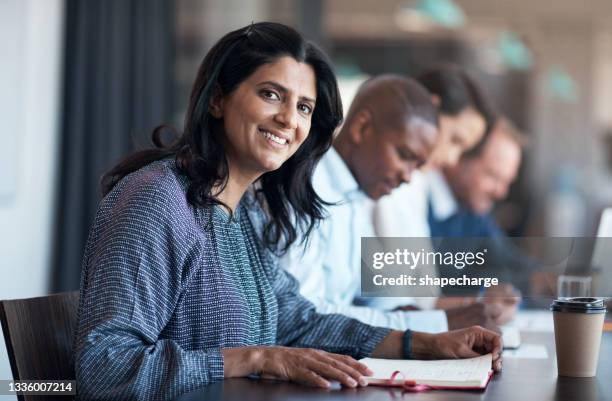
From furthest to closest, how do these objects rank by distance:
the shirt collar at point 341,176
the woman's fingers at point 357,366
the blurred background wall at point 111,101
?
the blurred background wall at point 111,101
the shirt collar at point 341,176
the woman's fingers at point 357,366

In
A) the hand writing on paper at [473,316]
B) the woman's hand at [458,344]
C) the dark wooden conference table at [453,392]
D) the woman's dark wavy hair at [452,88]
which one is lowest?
the hand writing on paper at [473,316]

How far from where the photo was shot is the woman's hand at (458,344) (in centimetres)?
162

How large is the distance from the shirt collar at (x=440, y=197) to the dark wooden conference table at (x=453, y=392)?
1910mm

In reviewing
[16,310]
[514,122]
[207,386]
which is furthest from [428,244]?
[514,122]

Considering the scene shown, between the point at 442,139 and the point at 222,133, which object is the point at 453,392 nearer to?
the point at 222,133

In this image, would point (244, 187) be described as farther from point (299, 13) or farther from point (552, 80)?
point (552, 80)

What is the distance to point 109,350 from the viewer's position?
1.33m

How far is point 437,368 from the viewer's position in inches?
59.1

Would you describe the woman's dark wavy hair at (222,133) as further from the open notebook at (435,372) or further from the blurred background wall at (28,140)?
the blurred background wall at (28,140)

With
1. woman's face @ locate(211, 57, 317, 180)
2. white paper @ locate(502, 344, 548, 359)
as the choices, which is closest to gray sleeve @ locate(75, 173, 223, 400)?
woman's face @ locate(211, 57, 317, 180)

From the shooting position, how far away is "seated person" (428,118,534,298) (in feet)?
11.2

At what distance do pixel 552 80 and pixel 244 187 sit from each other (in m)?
7.77

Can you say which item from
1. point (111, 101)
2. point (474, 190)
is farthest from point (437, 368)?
point (111, 101)

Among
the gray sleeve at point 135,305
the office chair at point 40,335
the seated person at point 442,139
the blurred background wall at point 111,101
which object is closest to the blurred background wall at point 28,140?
the blurred background wall at point 111,101
